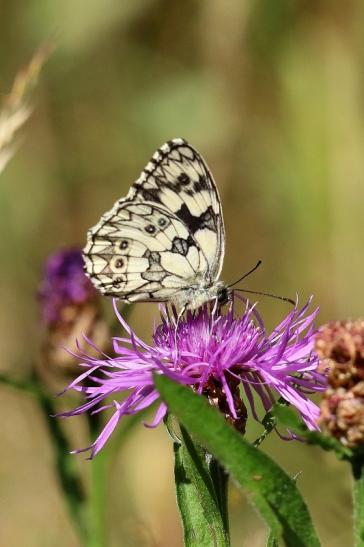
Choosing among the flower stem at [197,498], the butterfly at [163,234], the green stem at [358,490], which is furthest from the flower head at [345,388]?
the butterfly at [163,234]

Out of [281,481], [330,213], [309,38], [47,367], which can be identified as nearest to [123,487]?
[47,367]

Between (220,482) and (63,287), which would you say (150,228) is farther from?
(220,482)

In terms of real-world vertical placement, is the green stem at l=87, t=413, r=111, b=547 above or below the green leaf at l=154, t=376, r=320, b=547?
below

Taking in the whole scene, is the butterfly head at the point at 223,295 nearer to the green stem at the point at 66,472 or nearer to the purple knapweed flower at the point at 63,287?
the green stem at the point at 66,472

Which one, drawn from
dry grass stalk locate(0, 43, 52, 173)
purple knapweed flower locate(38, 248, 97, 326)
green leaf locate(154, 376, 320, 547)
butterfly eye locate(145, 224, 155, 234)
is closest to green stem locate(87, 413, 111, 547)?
purple knapweed flower locate(38, 248, 97, 326)

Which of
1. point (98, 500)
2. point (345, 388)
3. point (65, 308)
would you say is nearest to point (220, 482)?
point (345, 388)

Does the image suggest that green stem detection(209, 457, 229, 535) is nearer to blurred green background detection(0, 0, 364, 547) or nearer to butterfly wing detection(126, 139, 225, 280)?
butterfly wing detection(126, 139, 225, 280)

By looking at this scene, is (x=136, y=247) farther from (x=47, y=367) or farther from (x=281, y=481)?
(x=281, y=481)
